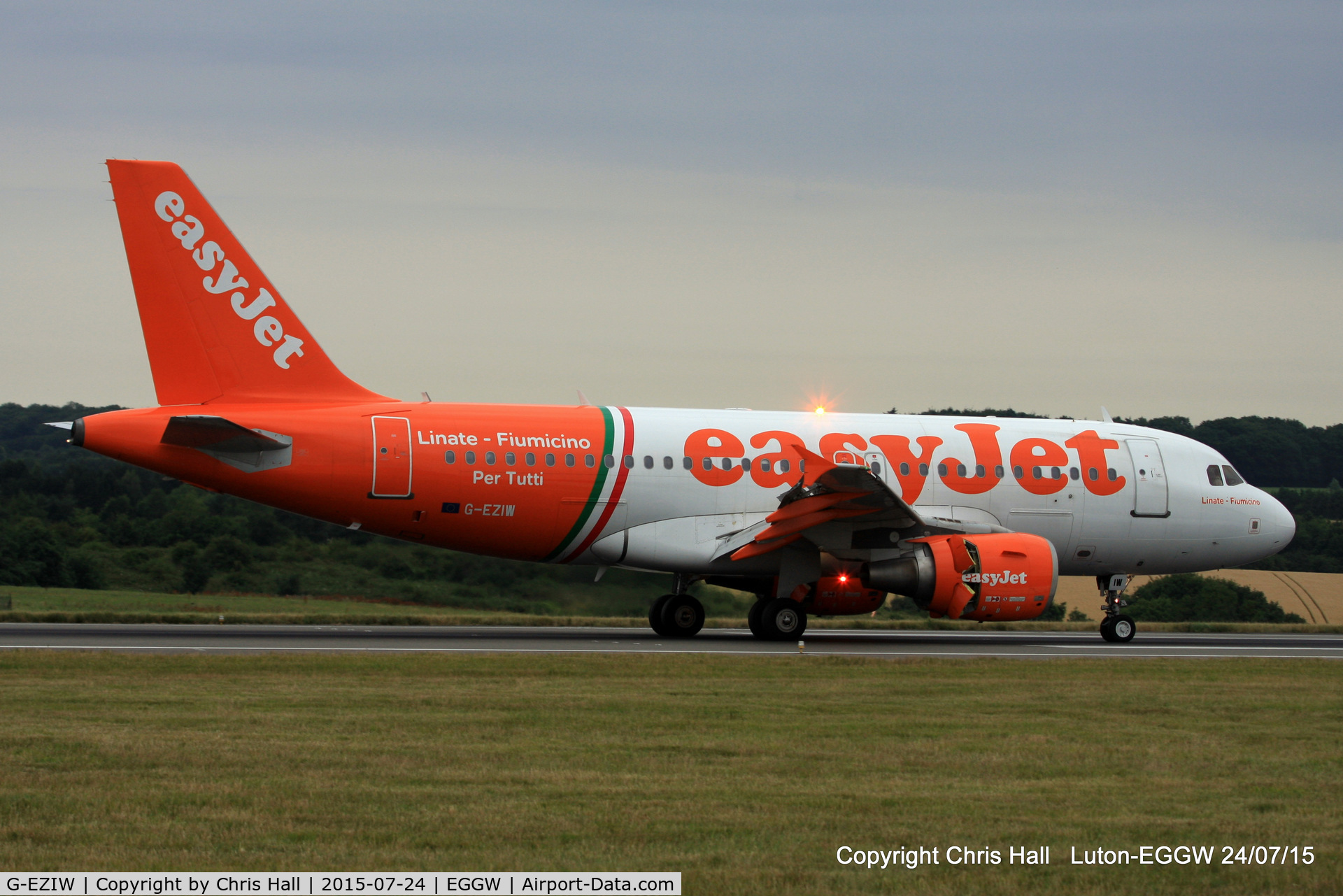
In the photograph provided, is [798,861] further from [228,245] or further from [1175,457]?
[1175,457]

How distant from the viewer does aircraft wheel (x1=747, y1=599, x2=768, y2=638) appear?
23.4 m

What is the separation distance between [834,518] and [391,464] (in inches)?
281

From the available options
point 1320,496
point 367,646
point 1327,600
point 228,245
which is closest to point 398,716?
point 367,646

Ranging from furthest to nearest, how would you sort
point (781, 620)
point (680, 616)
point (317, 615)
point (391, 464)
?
point (317, 615) < point (680, 616) < point (781, 620) < point (391, 464)

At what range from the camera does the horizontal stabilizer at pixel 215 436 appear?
68.3ft

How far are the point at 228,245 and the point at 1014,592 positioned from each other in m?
13.8

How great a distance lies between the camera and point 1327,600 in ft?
116

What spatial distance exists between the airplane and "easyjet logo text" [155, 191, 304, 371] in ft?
0.08

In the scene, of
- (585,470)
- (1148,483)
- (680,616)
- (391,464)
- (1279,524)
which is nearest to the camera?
(391,464)

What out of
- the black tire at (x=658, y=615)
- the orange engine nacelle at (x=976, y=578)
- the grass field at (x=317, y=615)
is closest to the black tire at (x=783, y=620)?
the orange engine nacelle at (x=976, y=578)

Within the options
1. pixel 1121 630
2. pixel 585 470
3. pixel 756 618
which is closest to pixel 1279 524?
pixel 1121 630

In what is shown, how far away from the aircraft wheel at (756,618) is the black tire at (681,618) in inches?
40.6

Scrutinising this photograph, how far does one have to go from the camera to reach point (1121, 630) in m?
26.0

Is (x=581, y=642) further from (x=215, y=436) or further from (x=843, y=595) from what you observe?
(x=215, y=436)
